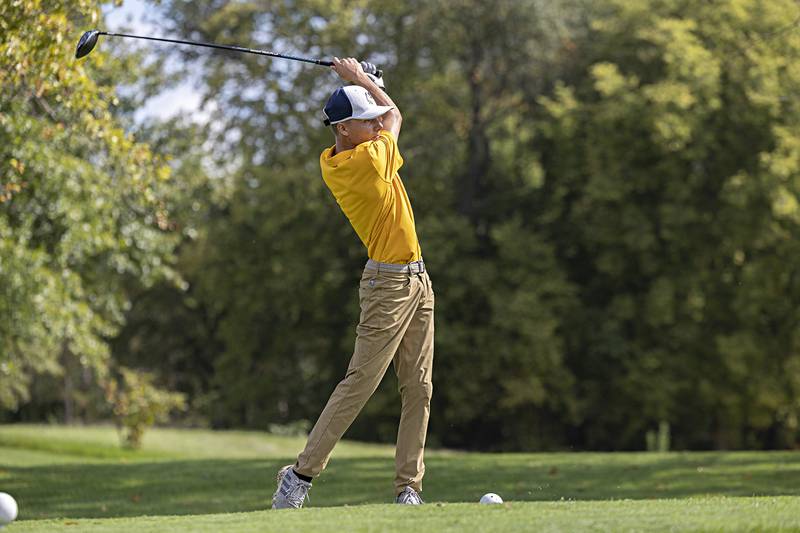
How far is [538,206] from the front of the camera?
29.4 meters

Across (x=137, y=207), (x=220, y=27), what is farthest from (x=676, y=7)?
(x=137, y=207)

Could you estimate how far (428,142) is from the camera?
27719 millimetres

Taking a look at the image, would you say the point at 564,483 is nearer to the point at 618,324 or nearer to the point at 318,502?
the point at 318,502

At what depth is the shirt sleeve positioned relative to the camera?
6.33 meters

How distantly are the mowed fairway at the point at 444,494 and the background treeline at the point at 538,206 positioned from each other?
1035 centimetres

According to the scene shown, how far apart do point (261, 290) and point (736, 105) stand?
12.6 meters

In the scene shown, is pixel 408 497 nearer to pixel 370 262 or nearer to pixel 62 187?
pixel 370 262

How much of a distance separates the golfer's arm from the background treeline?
15.9 metres

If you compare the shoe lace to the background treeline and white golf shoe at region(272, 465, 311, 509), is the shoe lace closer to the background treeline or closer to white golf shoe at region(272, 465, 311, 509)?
white golf shoe at region(272, 465, 311, 509)

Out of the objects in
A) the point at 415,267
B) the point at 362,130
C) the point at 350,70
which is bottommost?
the point at 415,267

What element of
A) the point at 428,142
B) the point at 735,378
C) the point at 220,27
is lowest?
the point at 735,378

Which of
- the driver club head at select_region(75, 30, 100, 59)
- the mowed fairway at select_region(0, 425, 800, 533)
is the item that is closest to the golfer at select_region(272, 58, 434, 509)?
the mowed fairway at select_region(0, 425, 800, 533)

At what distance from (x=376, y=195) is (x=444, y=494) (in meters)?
3.84

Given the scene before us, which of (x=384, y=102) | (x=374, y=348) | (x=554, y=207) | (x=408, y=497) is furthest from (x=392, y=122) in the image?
(x=554, y=207)
